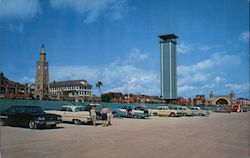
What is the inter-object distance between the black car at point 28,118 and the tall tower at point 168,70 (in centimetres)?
7875

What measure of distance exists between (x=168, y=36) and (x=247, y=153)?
381 ft

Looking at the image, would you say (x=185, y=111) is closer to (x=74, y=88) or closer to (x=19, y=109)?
(x=19, y=109)

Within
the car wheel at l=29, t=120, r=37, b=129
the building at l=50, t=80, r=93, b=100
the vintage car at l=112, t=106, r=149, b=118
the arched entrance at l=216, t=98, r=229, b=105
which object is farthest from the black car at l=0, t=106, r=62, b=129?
the arched entrance at l=216, t=98, r=229, b=105

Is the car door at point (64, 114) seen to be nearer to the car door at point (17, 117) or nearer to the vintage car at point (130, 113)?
the car door at point (17, 117)

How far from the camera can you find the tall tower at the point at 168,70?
93225mm

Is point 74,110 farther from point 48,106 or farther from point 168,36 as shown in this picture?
point 168,36

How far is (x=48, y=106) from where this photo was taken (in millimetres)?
32844

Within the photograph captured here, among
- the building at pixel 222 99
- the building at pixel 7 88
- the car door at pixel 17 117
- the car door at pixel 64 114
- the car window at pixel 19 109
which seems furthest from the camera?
the building at pixel 222 99

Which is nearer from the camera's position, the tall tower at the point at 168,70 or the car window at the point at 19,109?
the car window at the point at 19,109

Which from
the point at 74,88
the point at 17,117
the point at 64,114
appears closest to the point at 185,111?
the point at 64,114

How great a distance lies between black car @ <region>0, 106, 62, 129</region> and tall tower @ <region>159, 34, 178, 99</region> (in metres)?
78.7

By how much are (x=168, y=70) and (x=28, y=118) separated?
8029cm

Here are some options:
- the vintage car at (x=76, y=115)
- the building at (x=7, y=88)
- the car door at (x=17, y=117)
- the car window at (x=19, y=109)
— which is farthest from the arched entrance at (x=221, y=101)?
the car door at (x=17, y=117)

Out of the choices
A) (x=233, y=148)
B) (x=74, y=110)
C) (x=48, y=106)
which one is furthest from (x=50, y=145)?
(x=48, y=106)
